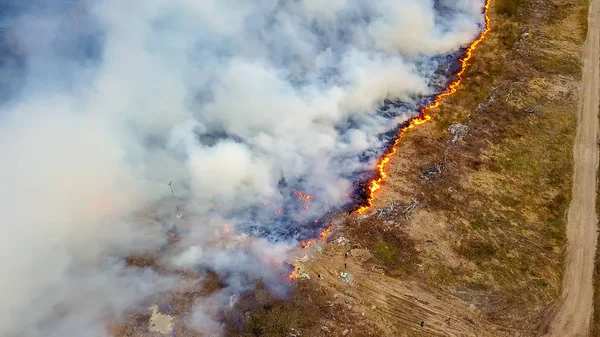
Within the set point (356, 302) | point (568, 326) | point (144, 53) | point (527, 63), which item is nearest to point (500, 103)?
point (527, 63)

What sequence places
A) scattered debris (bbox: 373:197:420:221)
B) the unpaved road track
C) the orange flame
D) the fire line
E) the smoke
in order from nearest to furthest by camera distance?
the unpaved road track → the smoke → scattered debris (bbox: 373:197:420:221) → the fire line → the orange flame

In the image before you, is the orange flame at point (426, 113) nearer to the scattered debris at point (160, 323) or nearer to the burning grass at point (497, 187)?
the burning grass at point (497, 187)

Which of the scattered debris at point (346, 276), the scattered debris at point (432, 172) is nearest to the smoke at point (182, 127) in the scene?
the scattered debris at point (346, 276)

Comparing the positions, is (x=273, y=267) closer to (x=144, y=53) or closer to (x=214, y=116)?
(x=214, y=116)

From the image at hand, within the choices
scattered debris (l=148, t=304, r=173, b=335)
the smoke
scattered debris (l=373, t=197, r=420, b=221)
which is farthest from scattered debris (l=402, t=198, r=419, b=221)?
scattered debris (l=148, t=304, r=173, b=335)

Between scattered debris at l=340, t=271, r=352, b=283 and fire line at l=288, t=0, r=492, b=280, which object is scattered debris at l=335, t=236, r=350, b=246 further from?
scattered debris at l=340, t=271, r=352, b=283

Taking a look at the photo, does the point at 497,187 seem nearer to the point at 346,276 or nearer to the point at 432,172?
the point at 432,172
